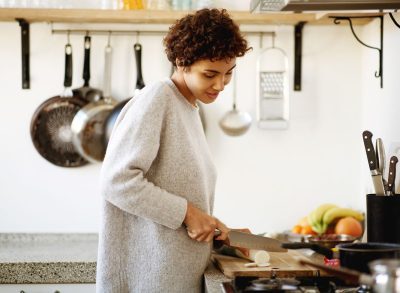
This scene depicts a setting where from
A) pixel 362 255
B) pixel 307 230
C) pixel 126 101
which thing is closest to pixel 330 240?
pixel 307 230

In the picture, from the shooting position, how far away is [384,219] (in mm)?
1923

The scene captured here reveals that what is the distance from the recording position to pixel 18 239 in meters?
2.94

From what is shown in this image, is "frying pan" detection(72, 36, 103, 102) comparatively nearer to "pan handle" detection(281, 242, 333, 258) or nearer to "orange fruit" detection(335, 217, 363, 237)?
"orange fruit" detection(335, 217, 363, 237)

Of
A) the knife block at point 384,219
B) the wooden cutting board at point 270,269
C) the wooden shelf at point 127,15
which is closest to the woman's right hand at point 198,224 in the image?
the wooden cutting board at point 270,269

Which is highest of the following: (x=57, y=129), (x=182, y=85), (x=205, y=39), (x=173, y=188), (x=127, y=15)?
(x=127, y=15)

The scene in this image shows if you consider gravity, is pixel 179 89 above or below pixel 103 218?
above

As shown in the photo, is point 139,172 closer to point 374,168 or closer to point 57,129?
point 374,168

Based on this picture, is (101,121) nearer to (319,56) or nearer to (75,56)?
(75,56)

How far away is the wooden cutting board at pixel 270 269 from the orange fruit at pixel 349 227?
1.89ft

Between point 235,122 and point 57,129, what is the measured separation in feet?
2.31

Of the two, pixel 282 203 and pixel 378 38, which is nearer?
pixel 378 38

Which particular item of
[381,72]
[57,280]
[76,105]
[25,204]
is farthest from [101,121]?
[381,72]

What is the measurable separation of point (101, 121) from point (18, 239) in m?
0.57

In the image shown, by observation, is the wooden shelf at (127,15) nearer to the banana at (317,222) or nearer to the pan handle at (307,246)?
the banana at (317,222)
